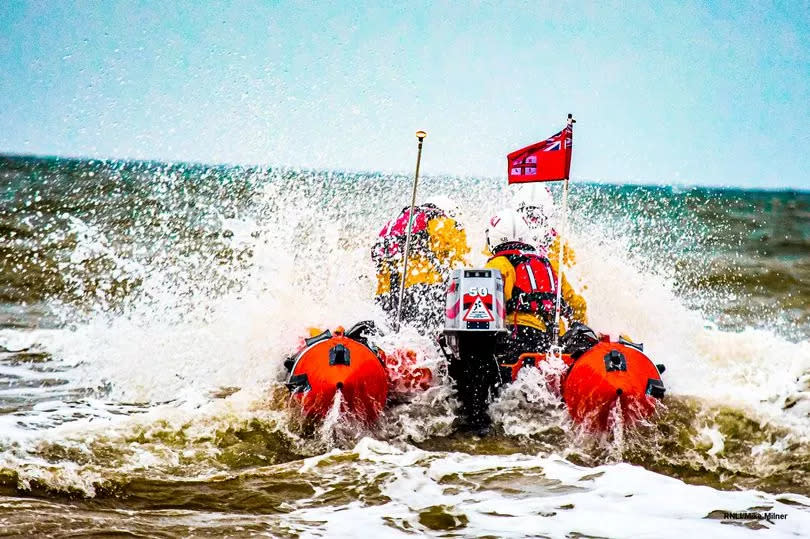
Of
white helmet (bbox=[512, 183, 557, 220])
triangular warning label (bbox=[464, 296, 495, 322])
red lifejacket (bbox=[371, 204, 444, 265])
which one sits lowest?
triangular warning label (bbox=[464, 296, 495, 322])

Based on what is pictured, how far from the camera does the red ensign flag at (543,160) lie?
7242 mm

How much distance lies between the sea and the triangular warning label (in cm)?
82

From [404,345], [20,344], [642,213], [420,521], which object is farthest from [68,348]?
Answer: [642,213]

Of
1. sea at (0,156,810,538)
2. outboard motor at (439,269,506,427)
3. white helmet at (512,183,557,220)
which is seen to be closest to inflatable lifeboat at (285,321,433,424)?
sea at (0,156,810,538)

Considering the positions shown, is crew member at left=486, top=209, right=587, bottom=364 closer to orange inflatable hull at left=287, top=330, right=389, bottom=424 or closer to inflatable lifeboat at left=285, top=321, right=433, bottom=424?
inflatable lifeboat at left=285, top=321, right=433, bottom=424

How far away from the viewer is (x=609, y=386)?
6.02 m

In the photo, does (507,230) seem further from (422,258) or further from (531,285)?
(422,258)

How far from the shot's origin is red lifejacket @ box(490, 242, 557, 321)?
22.6ft

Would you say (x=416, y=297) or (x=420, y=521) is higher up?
(x=416, y=297)

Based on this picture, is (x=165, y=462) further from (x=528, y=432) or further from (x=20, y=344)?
(x=20, y=344)

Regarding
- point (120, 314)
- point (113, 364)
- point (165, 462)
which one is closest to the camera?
point (165, 462)

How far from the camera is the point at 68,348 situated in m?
9.09

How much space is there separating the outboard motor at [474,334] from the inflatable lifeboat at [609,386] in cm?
58

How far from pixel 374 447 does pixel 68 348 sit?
4.60 m
